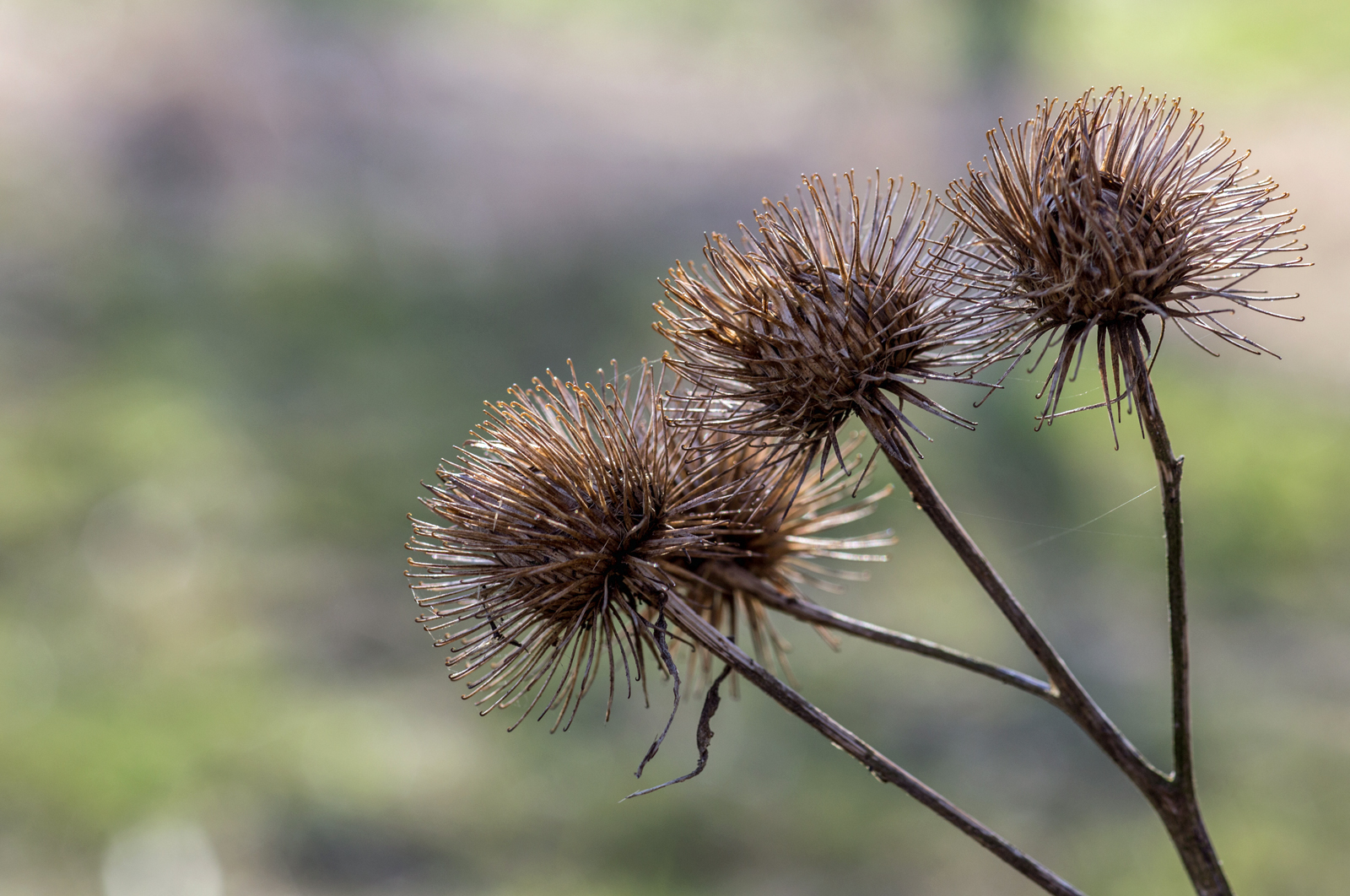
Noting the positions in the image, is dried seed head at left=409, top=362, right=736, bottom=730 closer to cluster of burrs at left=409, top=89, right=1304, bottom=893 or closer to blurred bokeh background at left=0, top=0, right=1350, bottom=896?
cluster of burrs at left=409, top=89, right=1304, bottom=893

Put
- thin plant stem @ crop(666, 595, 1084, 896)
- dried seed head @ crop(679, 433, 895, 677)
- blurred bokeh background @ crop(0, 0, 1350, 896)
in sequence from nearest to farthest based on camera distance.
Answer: thin plant stem @ crop(666, 595, 1084, 896), dried seed head @ crop(679, 433, 895, 677), blurred bokeh background @ crop(0, 0, 1350, 896)

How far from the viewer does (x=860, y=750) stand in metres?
1.52

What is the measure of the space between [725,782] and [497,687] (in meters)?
3.45

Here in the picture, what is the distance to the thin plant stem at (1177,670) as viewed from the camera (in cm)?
146

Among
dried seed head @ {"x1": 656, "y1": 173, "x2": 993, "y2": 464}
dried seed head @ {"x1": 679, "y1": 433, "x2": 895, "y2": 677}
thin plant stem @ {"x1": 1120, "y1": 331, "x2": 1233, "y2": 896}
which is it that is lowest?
thin plant stem @ {"x1": 1120, "y1": 331, "x2": 1233, "y2": 896}

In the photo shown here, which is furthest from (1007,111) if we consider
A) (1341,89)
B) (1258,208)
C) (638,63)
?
(1258,208)

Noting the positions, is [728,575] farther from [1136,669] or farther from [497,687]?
[1136,669]

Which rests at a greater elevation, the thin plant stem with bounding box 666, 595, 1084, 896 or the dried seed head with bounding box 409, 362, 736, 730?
the dried seed head with bounding box 409, 362, 736, 730

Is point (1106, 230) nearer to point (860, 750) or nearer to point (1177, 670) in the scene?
point (1177, 670)

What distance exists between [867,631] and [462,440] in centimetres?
547

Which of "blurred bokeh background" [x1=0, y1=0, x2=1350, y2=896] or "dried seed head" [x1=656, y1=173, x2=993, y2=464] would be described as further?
"blurred bokeh background" [x1=0, y1=0, x2=1350, y2=896]

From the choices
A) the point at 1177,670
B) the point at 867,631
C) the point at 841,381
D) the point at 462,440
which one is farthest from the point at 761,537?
the point at 462,440

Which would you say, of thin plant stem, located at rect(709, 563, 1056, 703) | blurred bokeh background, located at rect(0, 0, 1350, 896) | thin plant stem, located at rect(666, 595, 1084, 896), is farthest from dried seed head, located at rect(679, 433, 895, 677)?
blurred bokeh background, located at rect(0, 0, 1350, 896)

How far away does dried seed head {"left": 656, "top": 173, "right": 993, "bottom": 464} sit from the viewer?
1569 millimetres
